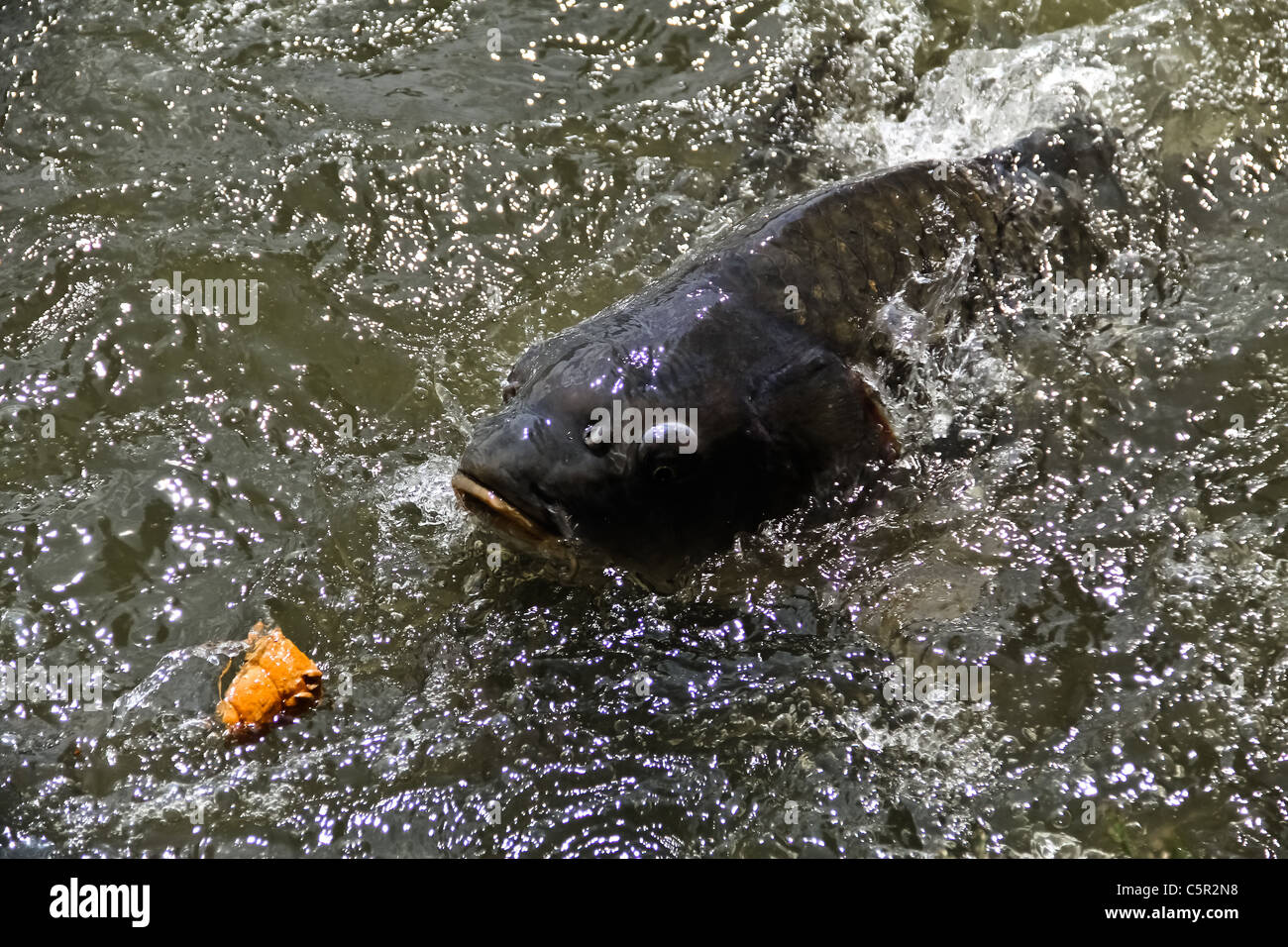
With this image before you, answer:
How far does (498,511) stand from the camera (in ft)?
10.6

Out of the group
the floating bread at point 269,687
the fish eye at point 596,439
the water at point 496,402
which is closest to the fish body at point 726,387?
the fish eye at point 596,439

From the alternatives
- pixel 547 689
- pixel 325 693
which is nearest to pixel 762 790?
pixel 547 689

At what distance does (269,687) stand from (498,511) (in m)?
0.82

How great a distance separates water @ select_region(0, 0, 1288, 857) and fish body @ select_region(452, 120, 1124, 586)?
0.20 m

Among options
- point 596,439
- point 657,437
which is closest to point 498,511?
point 596,439

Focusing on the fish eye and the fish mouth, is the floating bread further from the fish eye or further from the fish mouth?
the fish eye

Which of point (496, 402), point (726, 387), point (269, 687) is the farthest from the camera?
point (496, 402)

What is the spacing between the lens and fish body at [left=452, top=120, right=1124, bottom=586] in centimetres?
326

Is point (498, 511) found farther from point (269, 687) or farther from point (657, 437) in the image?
point (269, 687)

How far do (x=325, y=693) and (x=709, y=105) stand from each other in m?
3.48

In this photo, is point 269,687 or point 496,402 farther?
point 496,402

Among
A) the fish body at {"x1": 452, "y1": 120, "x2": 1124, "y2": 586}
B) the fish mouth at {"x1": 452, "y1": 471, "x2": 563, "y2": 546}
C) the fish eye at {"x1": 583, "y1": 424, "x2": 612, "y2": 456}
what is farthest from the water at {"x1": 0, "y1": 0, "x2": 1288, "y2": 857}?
the fish eye at {"x1": 583, "y1": 424, "x2": 612, "y2": 456}

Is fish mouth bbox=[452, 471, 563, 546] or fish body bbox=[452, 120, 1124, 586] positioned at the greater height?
fish body bbox=[452, 120, 1124, 586]
